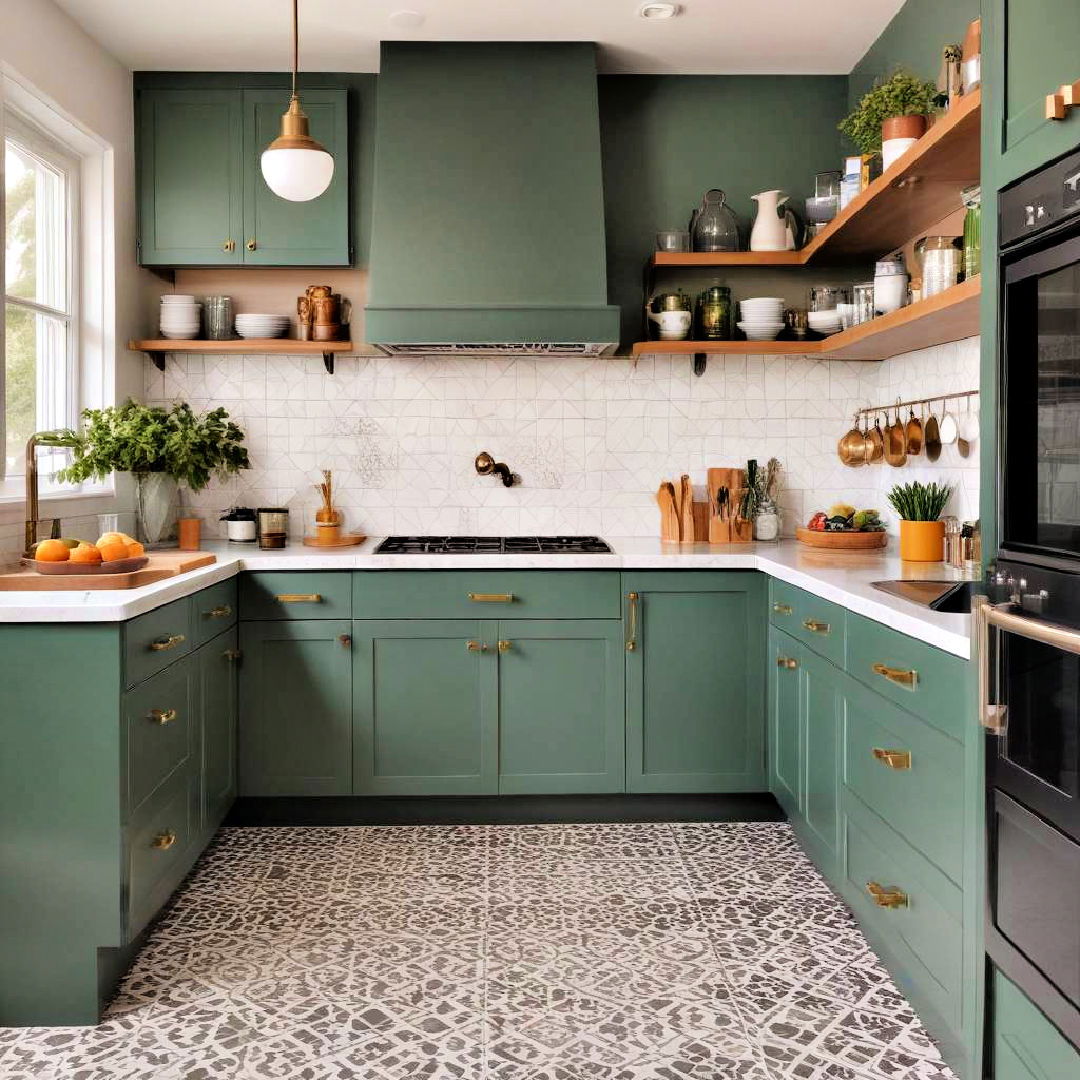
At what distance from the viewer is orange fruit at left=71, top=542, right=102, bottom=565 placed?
8.74 feet

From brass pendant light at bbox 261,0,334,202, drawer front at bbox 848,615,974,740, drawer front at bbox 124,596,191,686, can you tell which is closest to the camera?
drawer front at bbox 848,615,974,740

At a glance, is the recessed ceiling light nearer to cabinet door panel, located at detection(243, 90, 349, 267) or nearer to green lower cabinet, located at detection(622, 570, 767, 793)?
cabinet door panel, located at detection(243, 90, 349, 267)

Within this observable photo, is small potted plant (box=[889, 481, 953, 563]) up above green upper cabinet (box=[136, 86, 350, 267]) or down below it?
below

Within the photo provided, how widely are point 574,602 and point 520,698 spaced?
369mm

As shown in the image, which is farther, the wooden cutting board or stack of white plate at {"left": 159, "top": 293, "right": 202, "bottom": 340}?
stack of white plate at {"left": 159, "top": 293, "right": 202, "bottom": 340}

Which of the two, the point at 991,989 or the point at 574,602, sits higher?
the point at 574,602

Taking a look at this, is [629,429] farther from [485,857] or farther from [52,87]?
[52,87]

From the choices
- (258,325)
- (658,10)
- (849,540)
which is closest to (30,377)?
(258,325)

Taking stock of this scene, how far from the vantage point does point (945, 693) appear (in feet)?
6.38

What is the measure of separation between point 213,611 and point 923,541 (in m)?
2.14

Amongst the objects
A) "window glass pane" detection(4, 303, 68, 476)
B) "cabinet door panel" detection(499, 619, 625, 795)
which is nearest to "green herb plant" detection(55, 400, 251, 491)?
"window glass pane" detection(4, 303, 68, 476)

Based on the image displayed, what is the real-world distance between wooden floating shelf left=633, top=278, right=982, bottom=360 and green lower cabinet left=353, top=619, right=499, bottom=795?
131 centimetres

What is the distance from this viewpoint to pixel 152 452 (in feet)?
11.2

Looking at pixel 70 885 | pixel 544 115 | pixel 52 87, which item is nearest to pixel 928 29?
pixel 544 115
